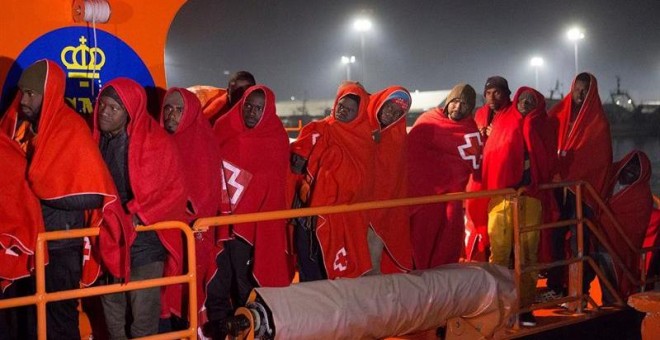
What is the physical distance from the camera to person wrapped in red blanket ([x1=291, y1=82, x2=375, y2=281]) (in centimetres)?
508

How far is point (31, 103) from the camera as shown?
3855mm

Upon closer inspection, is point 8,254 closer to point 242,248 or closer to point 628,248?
point 242,248

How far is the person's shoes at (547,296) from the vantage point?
20.7 feet

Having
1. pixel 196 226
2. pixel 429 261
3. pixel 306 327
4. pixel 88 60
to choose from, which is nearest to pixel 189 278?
pixel 196 226

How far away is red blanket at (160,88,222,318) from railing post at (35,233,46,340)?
1.06 metres

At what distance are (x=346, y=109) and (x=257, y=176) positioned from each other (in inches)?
30.7

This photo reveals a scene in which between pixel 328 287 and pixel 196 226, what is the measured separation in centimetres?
96

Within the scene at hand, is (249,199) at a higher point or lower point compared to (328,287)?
higher

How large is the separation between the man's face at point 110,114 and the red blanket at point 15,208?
1.39ft

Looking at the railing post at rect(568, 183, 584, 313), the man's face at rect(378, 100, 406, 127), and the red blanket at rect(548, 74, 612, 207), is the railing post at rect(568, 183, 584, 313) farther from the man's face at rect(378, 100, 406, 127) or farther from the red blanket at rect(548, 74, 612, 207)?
the man's face at rect(378, 100, 406, 127)

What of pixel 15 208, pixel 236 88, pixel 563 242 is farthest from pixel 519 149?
pixel 15 208

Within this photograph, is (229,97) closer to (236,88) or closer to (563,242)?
(236,88)

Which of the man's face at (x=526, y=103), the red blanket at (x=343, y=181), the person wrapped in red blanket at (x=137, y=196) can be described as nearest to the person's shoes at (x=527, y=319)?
the red blanket at (x=343, y=181)

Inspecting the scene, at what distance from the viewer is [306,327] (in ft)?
14.0
